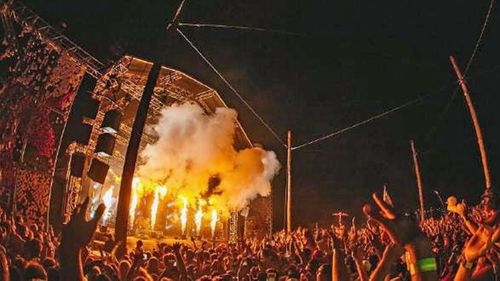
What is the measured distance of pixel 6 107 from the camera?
37.7 ft

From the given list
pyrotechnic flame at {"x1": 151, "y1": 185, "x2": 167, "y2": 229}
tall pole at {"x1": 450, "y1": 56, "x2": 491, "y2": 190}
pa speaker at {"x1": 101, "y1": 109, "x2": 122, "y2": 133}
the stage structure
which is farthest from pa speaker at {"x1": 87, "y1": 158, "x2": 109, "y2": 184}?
pyrotechnic flame at {"x1": 151, "y1": 185, "x2": 167, "y2": 229}

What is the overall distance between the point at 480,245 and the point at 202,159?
23724 millimetres

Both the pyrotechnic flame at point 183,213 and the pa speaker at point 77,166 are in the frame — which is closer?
the pa speaker at point 77,166

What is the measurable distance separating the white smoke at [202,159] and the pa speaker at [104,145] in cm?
868

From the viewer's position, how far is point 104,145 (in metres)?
14.5

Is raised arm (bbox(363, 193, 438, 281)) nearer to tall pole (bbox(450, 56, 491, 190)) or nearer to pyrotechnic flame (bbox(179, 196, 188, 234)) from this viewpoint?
tall pole (bbox(450, 56, 491, 190))

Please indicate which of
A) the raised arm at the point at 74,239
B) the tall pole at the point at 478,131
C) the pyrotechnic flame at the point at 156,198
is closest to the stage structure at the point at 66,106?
the pyrotechnic flame at the point at 156,198

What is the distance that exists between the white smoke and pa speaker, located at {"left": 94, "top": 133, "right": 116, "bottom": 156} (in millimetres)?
8678

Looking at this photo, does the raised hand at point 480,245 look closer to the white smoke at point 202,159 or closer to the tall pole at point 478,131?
the tall pole at point 478,131

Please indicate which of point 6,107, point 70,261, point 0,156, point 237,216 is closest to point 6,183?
point 0,156

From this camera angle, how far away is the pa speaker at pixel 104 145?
14.4m

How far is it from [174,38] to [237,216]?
18.6m

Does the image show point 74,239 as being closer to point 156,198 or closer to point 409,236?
point 409,236

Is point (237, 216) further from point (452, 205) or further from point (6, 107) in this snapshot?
point (452, 205)
